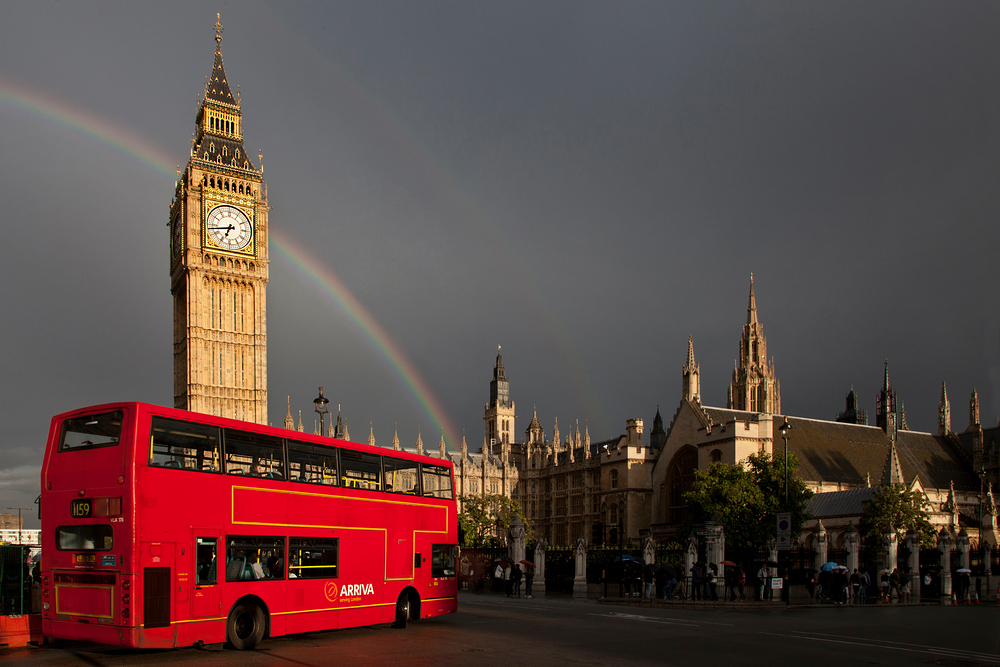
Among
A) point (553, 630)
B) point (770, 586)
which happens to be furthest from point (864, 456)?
point (553, 630)

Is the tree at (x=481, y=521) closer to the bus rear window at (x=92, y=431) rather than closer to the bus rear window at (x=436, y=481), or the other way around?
the bus rear window at (x=436, y=481)

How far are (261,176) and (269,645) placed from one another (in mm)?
74172

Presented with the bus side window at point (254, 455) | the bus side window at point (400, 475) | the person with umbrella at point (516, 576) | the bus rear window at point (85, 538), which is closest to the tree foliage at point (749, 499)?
the person with umbrella at point (516, 576)

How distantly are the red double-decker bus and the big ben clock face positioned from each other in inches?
2639

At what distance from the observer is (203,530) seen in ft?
49.8

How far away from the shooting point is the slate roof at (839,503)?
2160 inches

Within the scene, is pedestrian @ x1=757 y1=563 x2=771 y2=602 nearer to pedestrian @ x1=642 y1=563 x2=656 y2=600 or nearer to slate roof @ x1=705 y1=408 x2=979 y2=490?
pedestrian @ x1=642 y1=563 x2=656 y2=600

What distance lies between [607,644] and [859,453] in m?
57.8

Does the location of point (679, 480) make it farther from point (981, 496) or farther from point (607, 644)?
point (607, 644)

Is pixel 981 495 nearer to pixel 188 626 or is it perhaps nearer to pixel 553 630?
pixel 553 630

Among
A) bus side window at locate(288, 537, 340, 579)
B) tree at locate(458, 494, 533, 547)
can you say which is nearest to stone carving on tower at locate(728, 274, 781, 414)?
tree at locate(458, 494, 533, 547)

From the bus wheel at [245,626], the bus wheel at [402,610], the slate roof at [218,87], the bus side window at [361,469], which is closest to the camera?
the bus wheel at [245,626]

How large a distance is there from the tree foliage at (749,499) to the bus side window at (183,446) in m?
38.2

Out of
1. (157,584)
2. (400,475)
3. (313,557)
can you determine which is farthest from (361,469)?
(157,584)
